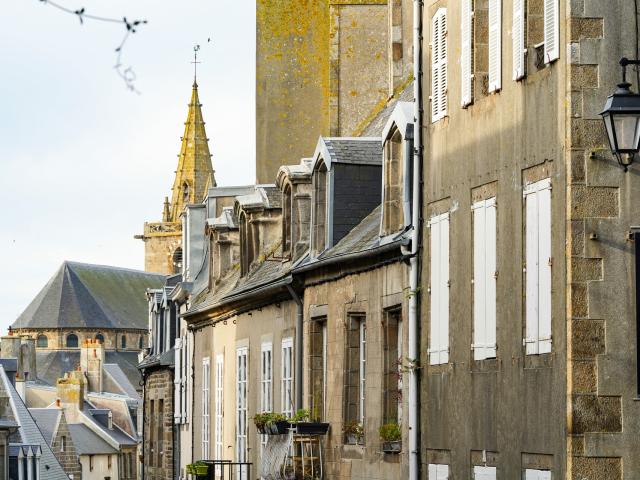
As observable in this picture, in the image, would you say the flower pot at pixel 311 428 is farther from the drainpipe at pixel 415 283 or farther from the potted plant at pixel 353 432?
the drainpipe at pixel 415 283

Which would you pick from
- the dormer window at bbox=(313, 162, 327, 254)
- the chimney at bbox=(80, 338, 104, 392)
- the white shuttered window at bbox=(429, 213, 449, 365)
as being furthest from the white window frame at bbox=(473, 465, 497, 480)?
the chimney at bbox=(80, 338, 104, 392)

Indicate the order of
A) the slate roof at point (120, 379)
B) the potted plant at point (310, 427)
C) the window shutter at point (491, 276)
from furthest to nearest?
1. the slate roof at point (120, 379)
2. the potted plant at point (310, 427)
3. the window shutter at point (491, 276)

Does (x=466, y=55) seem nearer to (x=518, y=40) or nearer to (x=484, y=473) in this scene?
(x=518, y=40)

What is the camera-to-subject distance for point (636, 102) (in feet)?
41.3

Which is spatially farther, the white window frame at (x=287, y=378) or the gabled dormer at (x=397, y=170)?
the white window frame at (x=287, y=378)

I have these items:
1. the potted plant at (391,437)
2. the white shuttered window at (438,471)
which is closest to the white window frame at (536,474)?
Answer: the white shuttered window at (438,471)

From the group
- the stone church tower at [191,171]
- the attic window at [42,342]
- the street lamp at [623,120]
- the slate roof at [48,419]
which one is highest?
the stone church tower at [191,171]

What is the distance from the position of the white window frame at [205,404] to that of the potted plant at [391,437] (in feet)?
44.8

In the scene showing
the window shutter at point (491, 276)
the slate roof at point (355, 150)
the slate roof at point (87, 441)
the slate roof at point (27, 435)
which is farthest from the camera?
the slate roof at point (87, 441)

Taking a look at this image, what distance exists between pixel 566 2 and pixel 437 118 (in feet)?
13.2

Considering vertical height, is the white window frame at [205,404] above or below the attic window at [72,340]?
below

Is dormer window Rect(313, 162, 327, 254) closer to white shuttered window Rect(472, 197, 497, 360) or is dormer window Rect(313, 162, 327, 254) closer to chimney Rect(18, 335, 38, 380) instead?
white shuttered window Rect(472, 197, 497, 360)

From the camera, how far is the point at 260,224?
98.9ft

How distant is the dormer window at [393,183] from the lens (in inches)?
797
